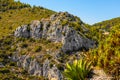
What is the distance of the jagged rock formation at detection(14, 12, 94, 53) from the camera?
356 ft

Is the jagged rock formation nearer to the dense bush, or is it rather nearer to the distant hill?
the dense bush

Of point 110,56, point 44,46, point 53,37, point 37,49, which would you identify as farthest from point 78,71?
point 53,37

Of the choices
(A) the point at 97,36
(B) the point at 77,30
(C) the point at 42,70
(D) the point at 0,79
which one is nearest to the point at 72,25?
(B) the point at 77,30

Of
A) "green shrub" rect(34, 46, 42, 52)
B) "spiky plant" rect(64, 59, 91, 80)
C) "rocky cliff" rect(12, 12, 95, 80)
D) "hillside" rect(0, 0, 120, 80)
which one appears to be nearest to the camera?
"spiky plant" rect(64, 59, 91, 80)

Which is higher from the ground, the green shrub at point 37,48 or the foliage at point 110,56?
the foliage at point 110,56

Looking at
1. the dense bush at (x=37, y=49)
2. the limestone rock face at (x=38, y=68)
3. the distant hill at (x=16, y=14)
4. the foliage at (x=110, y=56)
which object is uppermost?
the distant hill at (x=16, y=14)

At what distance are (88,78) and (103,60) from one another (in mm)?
2744

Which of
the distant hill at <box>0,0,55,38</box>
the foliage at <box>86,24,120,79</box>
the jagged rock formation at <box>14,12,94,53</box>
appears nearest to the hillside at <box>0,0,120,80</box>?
the jagged rock formation at <box>14,12,94,53</box>

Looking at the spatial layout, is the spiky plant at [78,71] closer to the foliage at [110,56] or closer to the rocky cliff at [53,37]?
the foliage at [110,56]

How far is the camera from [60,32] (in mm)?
112688

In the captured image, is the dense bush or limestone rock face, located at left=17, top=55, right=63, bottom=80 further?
the dense bush

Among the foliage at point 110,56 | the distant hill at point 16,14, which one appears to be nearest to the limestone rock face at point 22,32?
the distant hill at point 16,14

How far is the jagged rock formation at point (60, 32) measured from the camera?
108m

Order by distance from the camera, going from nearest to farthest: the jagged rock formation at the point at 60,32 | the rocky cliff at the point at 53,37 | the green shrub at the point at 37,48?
1. the rocky cliff at the point at 53,37
2. the jagged rock formation at the point at 60,32
3. the green shrub at the point at 37,48
